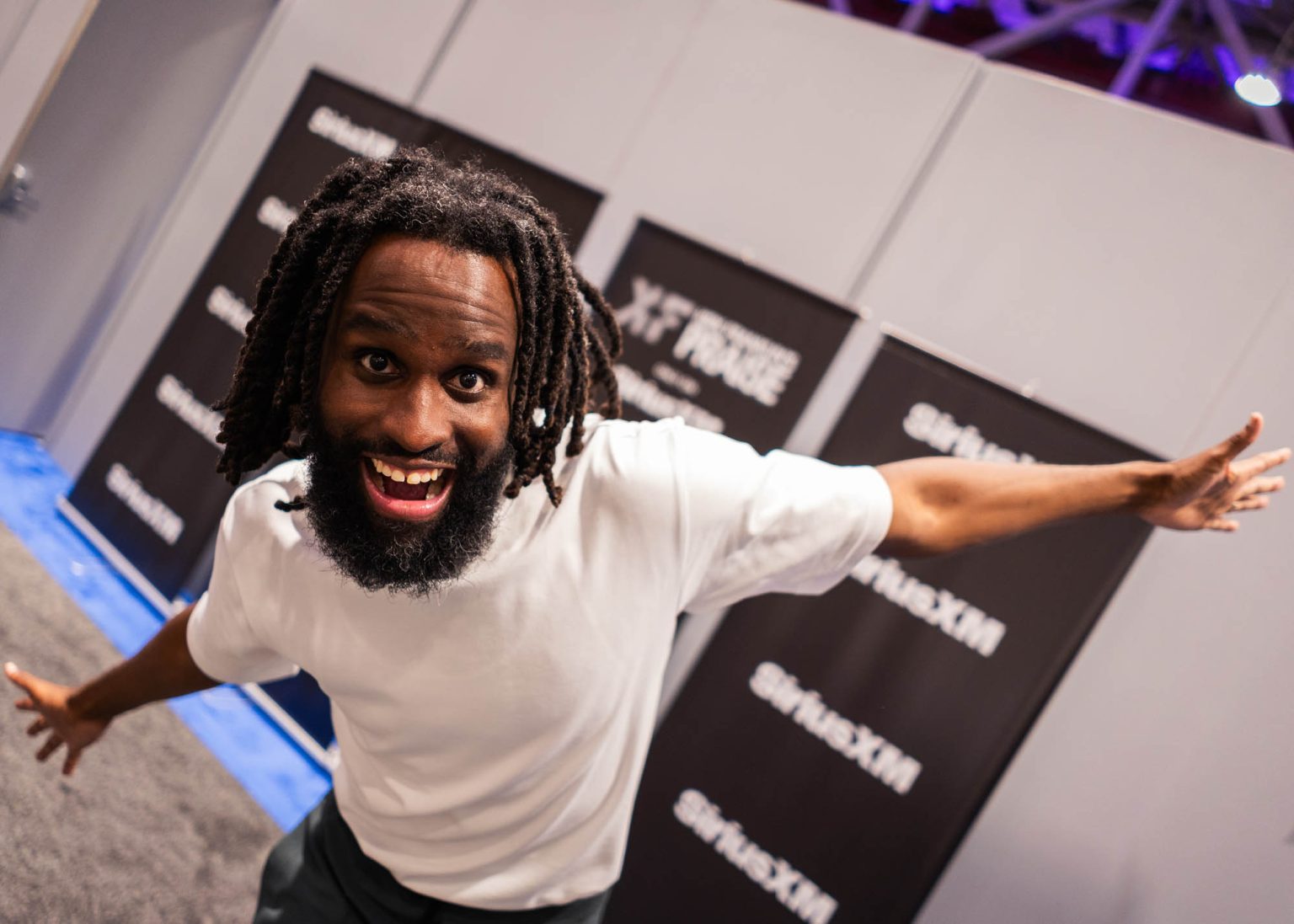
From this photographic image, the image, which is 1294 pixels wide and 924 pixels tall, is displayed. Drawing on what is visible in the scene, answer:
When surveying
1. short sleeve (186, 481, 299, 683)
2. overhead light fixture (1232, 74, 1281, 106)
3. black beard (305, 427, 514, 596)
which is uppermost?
overhead light fixture (1232, 74, 1281, 106)

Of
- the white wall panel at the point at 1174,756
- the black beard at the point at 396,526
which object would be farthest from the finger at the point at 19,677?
the white wall panel at the point at 1174,756

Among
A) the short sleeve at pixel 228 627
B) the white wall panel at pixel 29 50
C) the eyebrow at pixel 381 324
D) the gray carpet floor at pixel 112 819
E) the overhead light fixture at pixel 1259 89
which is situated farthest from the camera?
the overhead light fixture at pixel 1259 89

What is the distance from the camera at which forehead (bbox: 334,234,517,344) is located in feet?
3.90

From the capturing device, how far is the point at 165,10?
14.3 ft

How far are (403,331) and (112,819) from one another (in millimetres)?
1922

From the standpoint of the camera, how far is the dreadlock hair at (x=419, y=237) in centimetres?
125

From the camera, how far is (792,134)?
3.19m

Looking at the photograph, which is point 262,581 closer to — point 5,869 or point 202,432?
point 5,869

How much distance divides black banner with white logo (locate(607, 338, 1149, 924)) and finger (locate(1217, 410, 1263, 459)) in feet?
3.11

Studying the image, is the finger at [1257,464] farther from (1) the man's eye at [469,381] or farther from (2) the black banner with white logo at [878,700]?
(1) the man's eye at [469,381]

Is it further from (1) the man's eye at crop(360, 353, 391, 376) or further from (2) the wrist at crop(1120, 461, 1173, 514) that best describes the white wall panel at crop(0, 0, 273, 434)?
(2) the wrist at crop(1120, 461, 1173, 514)

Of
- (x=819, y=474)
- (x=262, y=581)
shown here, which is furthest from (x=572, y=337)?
(x=262, y=581)

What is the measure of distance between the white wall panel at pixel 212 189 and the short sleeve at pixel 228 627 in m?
3.29

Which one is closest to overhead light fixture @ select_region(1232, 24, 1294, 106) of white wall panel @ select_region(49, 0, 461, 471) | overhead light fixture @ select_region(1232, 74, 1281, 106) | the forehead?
overhead light fixture @ select_region(1232, 74, 1281, 106)
